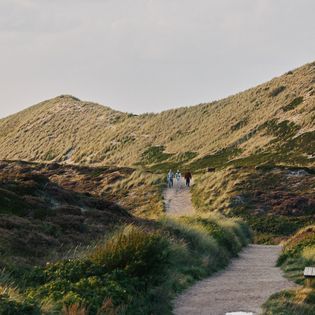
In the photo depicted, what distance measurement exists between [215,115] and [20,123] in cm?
6159

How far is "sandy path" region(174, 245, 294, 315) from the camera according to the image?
13.5 m

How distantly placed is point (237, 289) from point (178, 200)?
38205 mm

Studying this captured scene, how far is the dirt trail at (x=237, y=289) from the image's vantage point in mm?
13453

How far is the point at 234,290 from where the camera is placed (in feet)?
52.8

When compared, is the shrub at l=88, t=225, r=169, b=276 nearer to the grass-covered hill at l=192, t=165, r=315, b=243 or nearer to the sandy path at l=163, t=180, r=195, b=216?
the grass-covered hill at l=192, t=165, r=315, b=243

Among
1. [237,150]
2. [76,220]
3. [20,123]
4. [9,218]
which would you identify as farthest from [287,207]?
[20,123]

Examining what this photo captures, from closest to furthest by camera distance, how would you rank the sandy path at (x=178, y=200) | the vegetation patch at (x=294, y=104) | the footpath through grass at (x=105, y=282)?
the footpath through grass at (x=105, y=282) → the sandy path at (x=178, y=200) → the vegetation patch at (x=294, y=104)

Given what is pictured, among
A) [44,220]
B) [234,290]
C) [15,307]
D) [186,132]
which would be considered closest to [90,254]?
[234,290]

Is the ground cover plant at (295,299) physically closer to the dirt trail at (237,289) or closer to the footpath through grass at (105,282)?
the dirt trail at (237,289)

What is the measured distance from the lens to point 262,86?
398 feet

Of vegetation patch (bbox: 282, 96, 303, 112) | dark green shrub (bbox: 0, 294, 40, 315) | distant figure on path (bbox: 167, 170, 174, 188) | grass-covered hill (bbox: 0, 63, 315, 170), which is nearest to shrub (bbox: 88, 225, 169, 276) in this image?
dark green shrub (bbox: 0, 294, 40, 315)

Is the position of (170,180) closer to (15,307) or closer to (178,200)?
(178,200)

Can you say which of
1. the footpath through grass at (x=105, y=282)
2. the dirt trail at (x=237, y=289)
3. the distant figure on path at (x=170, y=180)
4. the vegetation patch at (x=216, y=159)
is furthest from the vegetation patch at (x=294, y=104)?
the footpath through grass at (x=105, y=282)

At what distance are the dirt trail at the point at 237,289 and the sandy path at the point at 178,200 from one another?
2136 cm
